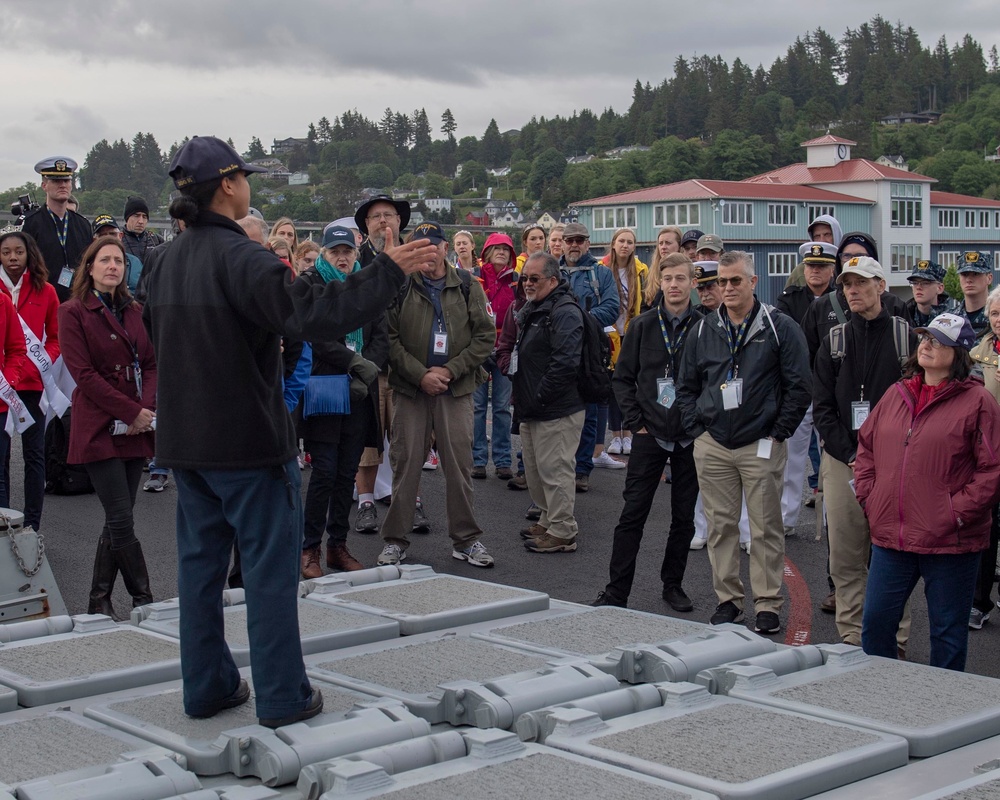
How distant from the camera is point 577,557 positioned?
8867 millimetres

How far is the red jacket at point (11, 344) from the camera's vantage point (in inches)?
323

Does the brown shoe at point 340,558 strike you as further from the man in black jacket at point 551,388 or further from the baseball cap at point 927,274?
the baseball cap at point 927,274

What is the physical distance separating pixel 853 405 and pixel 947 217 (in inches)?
4261

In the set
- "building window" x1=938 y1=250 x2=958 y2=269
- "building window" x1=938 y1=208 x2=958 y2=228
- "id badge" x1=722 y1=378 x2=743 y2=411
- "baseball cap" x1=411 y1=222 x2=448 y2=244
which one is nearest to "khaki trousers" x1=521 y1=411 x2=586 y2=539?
"baseball cap" x1=411 y1=222 x2=448 y2=244

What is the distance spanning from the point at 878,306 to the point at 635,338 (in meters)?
1.68

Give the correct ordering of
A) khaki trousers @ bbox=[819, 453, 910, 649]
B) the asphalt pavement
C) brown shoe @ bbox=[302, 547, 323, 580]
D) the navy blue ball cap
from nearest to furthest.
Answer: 1. the navy blue ball cap
2. khaki trousers @ bbox=[819, 453, 910, 649]
3. the asphalt pavement
4. brown shoe @ bbox=[302, 547, 323, 580]

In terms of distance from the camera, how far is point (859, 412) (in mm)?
6641

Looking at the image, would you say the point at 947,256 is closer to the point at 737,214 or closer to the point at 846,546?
the point at 737,214

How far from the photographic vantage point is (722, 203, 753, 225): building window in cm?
8625

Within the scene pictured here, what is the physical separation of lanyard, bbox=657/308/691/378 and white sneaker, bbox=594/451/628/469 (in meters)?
4.28

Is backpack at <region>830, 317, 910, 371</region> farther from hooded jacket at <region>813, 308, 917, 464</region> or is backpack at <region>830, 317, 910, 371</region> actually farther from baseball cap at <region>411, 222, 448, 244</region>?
baseball cap at <region>411, 222, 448, 244</region>

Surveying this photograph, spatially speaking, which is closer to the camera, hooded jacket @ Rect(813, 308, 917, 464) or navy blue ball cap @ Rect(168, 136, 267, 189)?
navy blue ball cap @ Rect(168, 136, 267, 189)

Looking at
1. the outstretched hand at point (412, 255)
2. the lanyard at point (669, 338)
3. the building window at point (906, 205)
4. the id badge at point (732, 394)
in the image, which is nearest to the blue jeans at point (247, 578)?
the outstretched hand at point (412, 255)

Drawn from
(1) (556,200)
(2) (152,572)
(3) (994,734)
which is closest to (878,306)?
(3) (994,734)
